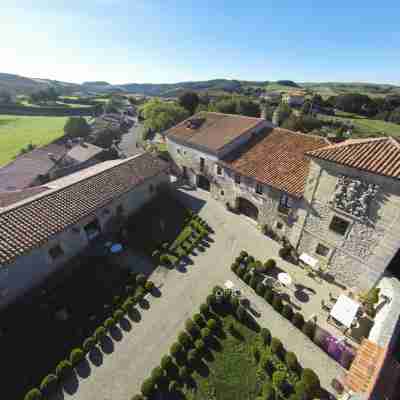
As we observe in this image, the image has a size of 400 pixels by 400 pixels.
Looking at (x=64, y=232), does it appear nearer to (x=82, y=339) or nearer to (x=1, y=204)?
(x=82, y=339)

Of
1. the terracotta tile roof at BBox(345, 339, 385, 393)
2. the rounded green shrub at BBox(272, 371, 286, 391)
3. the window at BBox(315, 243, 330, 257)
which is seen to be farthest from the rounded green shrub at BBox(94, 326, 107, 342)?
the window at BBox(315, 243, 330, 257)

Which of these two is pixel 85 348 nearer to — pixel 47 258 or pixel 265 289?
pixel 47 258

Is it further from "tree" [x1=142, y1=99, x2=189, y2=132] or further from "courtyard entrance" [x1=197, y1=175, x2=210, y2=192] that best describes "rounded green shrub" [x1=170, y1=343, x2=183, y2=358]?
"tree" [x1=142, y1=99, x2=189, y2=132]

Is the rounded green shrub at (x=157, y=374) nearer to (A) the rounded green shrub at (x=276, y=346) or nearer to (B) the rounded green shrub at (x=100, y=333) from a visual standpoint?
(B) the rounded green shrub at (x=100, y=333)

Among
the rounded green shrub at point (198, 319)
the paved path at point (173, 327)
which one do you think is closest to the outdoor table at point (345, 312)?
the paved path at point (173, 327)

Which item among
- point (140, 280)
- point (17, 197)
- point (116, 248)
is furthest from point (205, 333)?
point (17, 197)

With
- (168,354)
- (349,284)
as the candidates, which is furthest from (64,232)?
(349,284)
